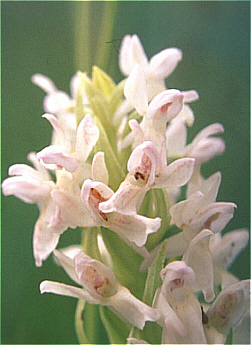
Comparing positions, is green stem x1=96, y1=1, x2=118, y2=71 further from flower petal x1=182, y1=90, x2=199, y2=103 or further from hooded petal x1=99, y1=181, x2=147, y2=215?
hooded petal x1=99, y1=181, x2=147, y2=215

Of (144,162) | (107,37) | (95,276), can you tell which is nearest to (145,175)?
(144,162)

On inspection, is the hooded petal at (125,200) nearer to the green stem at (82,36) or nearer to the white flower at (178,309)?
the white flower at (178,309)

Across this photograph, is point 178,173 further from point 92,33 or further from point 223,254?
point 92,33

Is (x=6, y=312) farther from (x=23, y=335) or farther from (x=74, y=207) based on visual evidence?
(x=74, y=207)

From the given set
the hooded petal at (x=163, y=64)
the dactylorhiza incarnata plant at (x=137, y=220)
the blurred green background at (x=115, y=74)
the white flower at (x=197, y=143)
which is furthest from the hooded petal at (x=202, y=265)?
the blurred green background at (x=115, y=74)

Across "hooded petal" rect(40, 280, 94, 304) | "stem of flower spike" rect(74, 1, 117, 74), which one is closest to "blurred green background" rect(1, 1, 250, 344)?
"stem of flower spike" rect(74, 1, 117, 74)

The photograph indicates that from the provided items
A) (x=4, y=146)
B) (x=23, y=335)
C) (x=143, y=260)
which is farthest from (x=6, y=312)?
(x=143, y=260)
